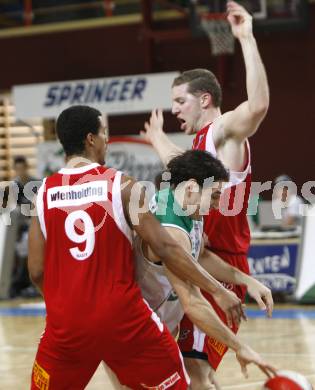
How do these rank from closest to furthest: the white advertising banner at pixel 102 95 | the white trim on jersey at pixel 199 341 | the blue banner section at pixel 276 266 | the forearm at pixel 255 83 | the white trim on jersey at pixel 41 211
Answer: the white trim on jersey at pixel 41 211, the forearm at pixel 255 83, the white trim on jersey at pixel 199 341, the blue banner section at pixel 276 266, the white advertising banner at pixel 102 95

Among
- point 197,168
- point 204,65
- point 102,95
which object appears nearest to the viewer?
point 197,168

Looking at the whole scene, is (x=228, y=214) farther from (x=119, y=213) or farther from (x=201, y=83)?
(x=119, y=213)

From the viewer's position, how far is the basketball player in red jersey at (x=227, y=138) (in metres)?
4.70

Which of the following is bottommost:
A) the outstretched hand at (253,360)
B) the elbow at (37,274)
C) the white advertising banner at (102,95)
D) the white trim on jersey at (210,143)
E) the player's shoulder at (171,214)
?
the white advertising banner at (102,95)

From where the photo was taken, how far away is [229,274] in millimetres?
4660

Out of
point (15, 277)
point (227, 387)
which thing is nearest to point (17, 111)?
point (15, 277)

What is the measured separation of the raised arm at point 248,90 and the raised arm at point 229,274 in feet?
2.35

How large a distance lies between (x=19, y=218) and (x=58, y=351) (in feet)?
30.9

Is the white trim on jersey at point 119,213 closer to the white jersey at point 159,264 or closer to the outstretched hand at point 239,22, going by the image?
the white jersey at point 159,264

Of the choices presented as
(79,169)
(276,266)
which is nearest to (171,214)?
(79,169)

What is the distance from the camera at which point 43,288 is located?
13.0ft

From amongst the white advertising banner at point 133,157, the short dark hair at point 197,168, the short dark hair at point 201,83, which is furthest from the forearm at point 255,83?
the white advertising banner at point 133,157

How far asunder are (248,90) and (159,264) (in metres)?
1.17

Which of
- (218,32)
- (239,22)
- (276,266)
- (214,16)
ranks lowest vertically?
(276,266)
